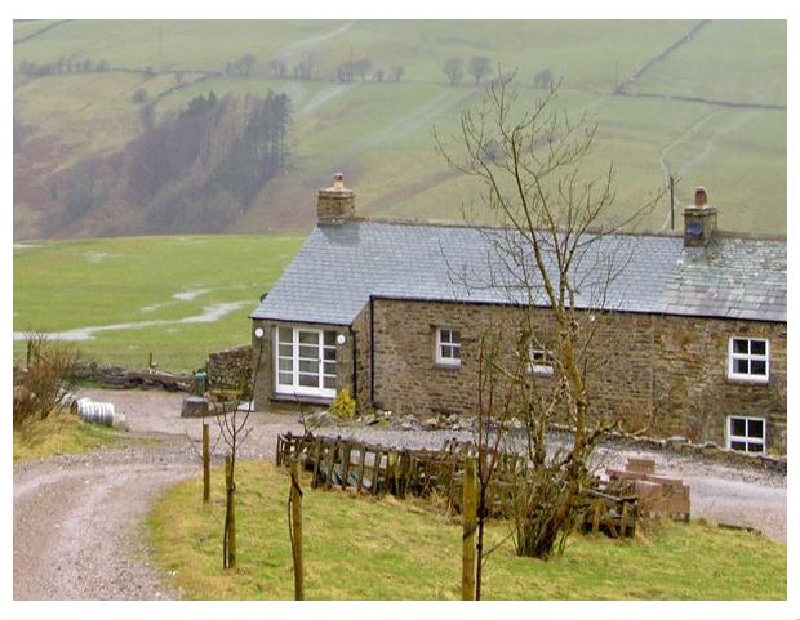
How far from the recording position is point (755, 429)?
114 feet

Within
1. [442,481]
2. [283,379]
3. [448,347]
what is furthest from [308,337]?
[442,481]

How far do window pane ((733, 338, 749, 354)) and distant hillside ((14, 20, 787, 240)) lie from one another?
5823 centimetres

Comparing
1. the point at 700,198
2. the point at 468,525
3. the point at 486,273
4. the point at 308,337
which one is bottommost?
the point at 468,525

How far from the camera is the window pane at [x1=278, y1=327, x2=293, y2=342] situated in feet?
125

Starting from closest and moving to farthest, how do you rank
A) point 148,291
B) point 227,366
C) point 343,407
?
point 343,407, point 227,366, point 148,291

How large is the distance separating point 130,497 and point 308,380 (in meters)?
13.7

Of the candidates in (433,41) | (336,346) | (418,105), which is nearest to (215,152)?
(418,105)

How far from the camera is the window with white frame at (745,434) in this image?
34656mm

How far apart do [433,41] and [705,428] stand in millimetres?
101517

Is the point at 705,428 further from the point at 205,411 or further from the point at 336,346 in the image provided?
the point at 205,411

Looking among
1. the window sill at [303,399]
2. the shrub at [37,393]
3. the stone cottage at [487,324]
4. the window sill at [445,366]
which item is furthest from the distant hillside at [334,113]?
the shrub at [37,393]

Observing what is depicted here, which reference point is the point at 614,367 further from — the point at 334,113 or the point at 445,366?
the point at 334,113

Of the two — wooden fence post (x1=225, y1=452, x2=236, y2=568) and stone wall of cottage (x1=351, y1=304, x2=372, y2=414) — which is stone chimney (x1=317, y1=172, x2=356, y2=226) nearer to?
stone wall of cottage (x1=351, y1=304, x2=372, y2=414)

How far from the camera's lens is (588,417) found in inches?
1404
